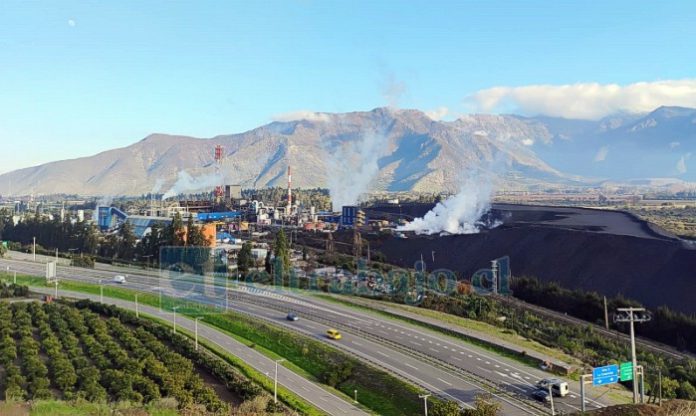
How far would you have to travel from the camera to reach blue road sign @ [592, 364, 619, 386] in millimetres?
→ 20938

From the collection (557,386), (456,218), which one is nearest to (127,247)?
(456,218)

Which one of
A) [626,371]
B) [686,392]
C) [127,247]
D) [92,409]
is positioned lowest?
[686,392]

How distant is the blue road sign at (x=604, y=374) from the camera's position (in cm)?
2094

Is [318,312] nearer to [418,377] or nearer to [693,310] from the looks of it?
[418,377]

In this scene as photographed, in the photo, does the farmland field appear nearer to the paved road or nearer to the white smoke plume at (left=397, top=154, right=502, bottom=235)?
the paved road

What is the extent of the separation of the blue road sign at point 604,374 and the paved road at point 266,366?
29.5 feet

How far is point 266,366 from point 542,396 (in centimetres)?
1334

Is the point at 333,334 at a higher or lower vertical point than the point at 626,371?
lower

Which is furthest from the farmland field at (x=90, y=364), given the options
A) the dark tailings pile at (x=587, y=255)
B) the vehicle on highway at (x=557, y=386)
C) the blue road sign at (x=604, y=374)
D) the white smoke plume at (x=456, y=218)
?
the white smoke plume at (x=456, y=218)

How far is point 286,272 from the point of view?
169 feet

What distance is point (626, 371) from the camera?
2150 centimetres

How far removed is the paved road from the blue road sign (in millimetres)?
8984

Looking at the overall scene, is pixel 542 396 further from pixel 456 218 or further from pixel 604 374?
pixel 456 218

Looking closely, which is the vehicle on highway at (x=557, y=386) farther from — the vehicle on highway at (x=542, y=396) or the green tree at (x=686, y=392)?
the green tree at (x=686, y=392)
